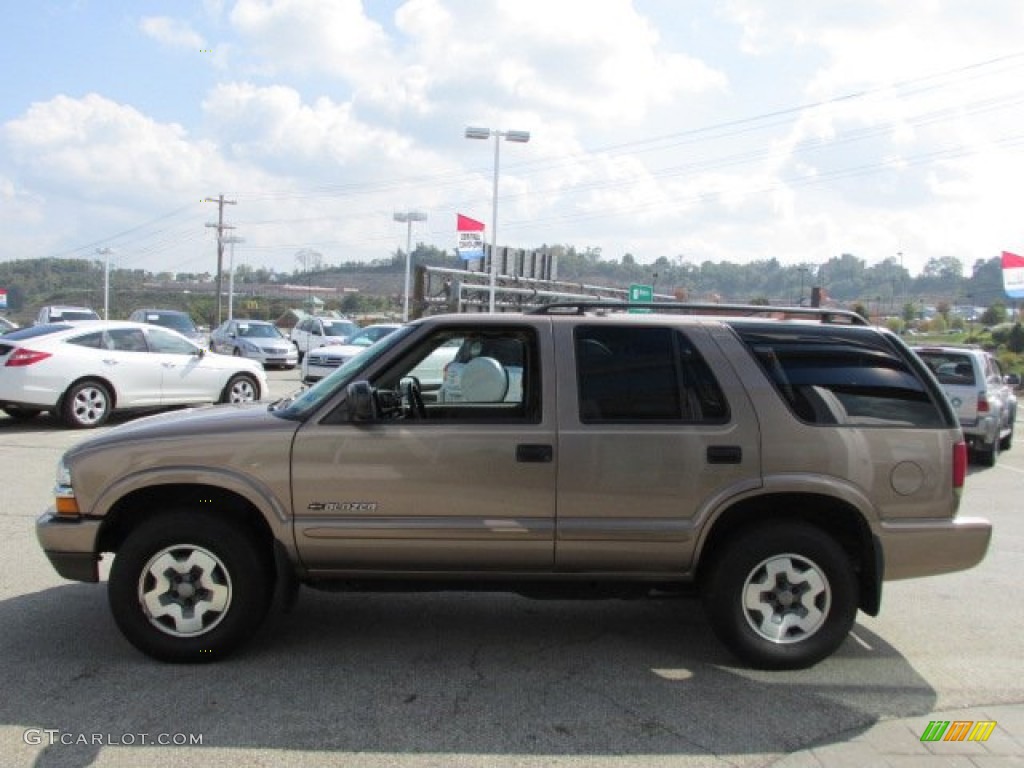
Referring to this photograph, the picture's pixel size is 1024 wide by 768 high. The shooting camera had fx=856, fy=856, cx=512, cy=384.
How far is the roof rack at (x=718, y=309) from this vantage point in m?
4.68

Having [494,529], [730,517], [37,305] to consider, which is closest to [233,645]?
[494,529]

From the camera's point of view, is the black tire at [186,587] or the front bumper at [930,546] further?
the front bumper at [930,546]

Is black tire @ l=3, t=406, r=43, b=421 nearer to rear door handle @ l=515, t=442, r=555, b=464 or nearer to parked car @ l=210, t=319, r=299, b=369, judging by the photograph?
rear door handle @ l=515, t=442, r=555, b=464

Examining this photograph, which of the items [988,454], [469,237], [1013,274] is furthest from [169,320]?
[1013,274]

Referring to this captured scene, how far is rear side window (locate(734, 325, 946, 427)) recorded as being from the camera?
4355 mm

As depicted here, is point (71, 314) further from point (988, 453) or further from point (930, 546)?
point (930, 546)

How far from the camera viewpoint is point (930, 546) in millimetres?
4309

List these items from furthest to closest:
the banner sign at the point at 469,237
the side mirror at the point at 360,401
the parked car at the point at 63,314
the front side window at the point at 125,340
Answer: the banner sign at the point at 469,237 < the parked car at the point at 63,314 < the front side window at the point at 125,340 < the side mirror at the point at 360,401

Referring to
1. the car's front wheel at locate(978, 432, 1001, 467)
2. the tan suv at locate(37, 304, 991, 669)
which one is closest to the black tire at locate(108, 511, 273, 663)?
the tan suv at locate(37, 304, 991, 669)

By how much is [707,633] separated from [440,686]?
1.69 metres

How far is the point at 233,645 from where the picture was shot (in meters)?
4.27

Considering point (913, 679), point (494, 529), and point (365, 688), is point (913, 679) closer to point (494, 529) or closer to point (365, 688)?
point (494, 529)

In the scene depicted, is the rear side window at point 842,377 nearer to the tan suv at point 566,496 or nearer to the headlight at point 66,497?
the tan suv at point 566,496

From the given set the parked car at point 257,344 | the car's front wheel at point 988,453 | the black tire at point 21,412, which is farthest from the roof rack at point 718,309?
the parked car at point 257,344
